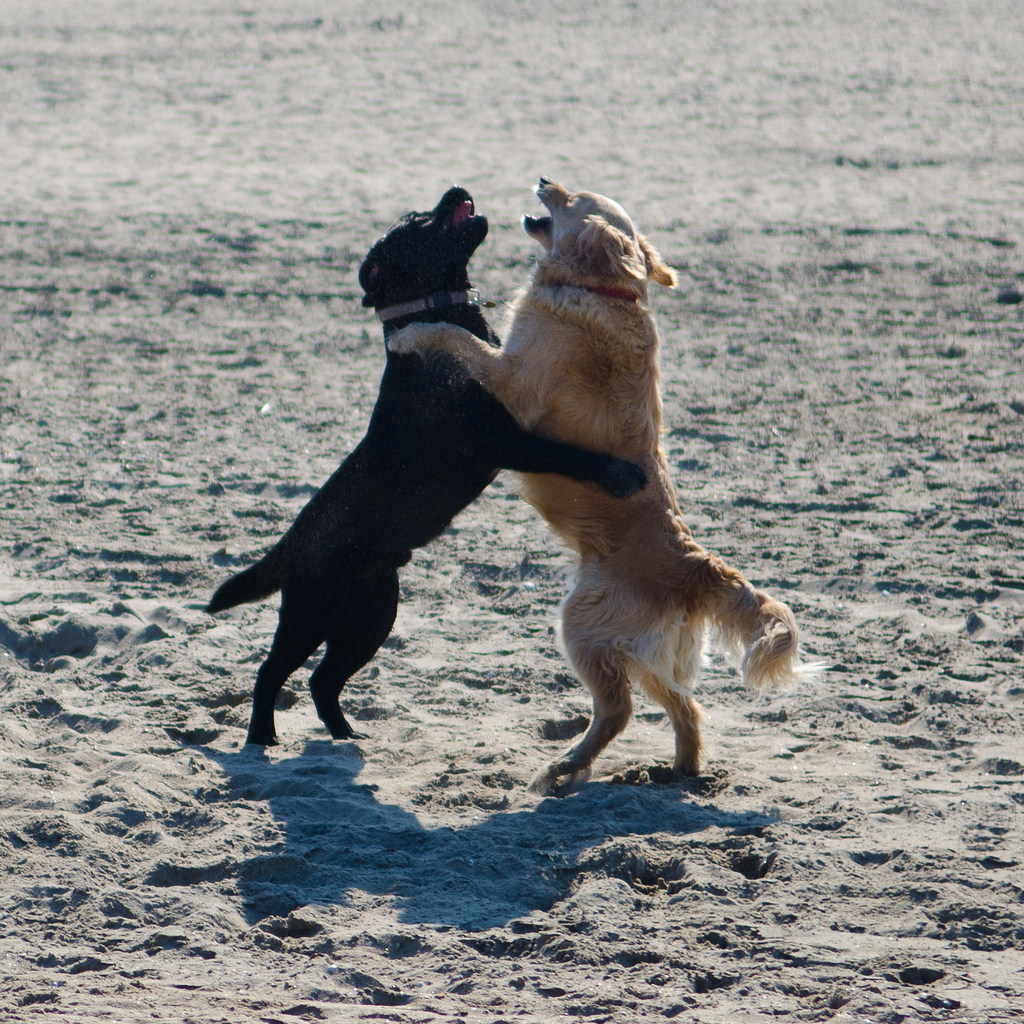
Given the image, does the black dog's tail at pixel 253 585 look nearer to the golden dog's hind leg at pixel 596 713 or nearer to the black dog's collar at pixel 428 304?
the black dog's collar at pixel 428 304

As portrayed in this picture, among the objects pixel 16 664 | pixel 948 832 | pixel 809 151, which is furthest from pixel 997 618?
pixel 809 151

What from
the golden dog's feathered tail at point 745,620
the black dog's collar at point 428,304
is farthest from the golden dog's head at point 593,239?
the golden dog's feathered tail at point 745,620

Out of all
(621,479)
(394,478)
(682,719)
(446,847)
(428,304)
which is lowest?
(446,847)

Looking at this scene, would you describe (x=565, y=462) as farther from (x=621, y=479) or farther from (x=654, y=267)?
(x=654, y=267)

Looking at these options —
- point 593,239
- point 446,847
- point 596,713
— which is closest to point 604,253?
point 593,239

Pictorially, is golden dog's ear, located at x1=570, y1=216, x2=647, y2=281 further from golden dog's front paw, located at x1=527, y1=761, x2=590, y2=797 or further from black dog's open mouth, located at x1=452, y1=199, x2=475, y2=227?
golden dog's front paw, located at x1=527, y1=761, x2=590, y2=797

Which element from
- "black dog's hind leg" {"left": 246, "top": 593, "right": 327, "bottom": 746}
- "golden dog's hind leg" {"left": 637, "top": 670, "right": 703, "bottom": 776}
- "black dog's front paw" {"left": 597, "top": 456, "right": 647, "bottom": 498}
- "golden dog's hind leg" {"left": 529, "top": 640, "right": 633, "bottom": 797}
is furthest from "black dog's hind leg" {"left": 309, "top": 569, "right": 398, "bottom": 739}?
"golden dog's hind leg" {"left": 637, "top": 670, "right": 703, "bottom": 776}

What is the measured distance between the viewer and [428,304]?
4.64 m

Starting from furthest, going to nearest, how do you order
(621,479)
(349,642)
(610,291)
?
(349,642) < (610,291) < (621,479)

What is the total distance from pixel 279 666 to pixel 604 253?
187 cm

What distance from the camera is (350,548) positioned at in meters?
4.48

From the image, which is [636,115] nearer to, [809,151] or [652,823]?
[809,151]

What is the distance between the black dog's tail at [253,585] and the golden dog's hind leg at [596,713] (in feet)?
3.75

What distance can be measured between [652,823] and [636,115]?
13.5 m
